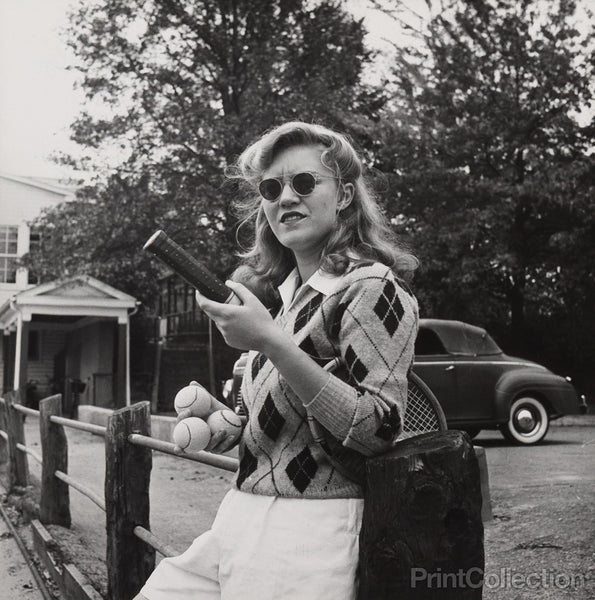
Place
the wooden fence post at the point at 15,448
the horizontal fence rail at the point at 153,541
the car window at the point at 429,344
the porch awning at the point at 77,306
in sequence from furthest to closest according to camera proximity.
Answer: the porch awning at the point at 77,306, the car window at the point at 429,344, the wooden fence post at the point at 15,448, the horizontal fence rail at the point at 153,541

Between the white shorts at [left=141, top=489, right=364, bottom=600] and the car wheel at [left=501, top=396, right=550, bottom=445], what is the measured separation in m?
9.69

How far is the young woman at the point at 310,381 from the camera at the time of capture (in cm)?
157

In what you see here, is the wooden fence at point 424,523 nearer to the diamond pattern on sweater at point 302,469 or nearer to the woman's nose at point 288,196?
the diamond pattern on sweater at point 302,469

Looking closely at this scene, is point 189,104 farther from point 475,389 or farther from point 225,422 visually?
point 225,422

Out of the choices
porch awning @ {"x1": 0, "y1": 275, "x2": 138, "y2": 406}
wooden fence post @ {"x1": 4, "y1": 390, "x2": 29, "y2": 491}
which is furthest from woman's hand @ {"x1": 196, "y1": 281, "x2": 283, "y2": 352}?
porch awning @ {"x1": 0, "y1": 275, "x2": 138, "y2": 406}

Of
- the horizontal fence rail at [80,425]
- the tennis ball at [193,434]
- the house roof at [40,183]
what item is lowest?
the horizontal fence rail at [80,425]

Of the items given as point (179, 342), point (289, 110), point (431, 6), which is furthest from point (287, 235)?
point (179, 342)

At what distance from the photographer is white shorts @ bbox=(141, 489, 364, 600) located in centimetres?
161

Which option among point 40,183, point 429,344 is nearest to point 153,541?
point 429,344

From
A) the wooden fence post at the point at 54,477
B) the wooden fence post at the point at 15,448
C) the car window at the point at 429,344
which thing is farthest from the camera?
the car window at the point at 429,344

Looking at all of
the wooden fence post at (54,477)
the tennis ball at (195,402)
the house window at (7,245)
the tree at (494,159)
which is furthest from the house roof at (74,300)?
the tennis ball at (195,402)

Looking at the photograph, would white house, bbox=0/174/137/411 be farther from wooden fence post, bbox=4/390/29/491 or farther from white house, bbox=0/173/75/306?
wooden fence post, bbox=4/390/29/491

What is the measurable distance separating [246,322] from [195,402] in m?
0.55

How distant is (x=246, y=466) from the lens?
1.82 metres
